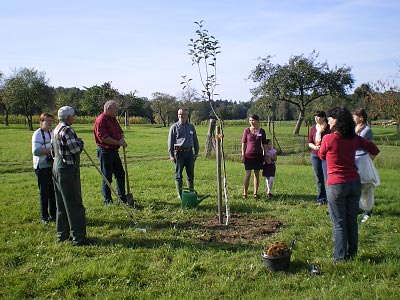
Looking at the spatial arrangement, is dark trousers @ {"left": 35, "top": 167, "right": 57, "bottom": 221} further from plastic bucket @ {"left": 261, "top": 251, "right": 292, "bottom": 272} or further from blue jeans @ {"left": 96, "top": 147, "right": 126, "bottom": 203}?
plastic bucket @ {"left": 261, "top": 251, "right": 292, "bottom": 272}

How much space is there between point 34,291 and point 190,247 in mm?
2272

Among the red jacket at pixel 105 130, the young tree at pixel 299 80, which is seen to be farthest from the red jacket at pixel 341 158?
the young tree at pixel 299 80

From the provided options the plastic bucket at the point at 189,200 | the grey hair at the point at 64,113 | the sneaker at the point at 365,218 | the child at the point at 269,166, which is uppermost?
the grey hair at the point at 64,113

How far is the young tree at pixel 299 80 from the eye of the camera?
41062 mm

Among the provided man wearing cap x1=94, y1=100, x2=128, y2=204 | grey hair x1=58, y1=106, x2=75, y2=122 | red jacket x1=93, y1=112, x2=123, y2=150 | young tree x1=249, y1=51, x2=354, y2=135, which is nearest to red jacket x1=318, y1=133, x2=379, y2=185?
grey hair x1=58, y1=106, x2=75, y2=122

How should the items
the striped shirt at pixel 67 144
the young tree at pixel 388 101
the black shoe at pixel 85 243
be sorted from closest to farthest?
the striped shirt at pixel 67 144, the black shoe at pixel 85 243, the young tree at pixel 388 101

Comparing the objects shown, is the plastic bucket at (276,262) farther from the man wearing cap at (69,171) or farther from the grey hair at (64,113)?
the grey hair at (64,113)

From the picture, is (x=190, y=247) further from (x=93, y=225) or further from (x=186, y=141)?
(x=186, y=141)

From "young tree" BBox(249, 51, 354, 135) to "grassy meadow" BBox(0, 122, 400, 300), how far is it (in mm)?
33686

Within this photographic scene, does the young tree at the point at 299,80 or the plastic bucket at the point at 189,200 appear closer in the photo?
the plastic bucket at the point at 189,200

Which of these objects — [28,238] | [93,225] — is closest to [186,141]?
[93,225]

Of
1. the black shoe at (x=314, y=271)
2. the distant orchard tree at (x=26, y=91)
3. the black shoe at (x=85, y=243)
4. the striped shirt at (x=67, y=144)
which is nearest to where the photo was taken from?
the black shoe at (x=314, y=271)

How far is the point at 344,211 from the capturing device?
510 cm

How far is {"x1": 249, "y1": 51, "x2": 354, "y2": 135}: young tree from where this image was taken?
41062 millimetres
